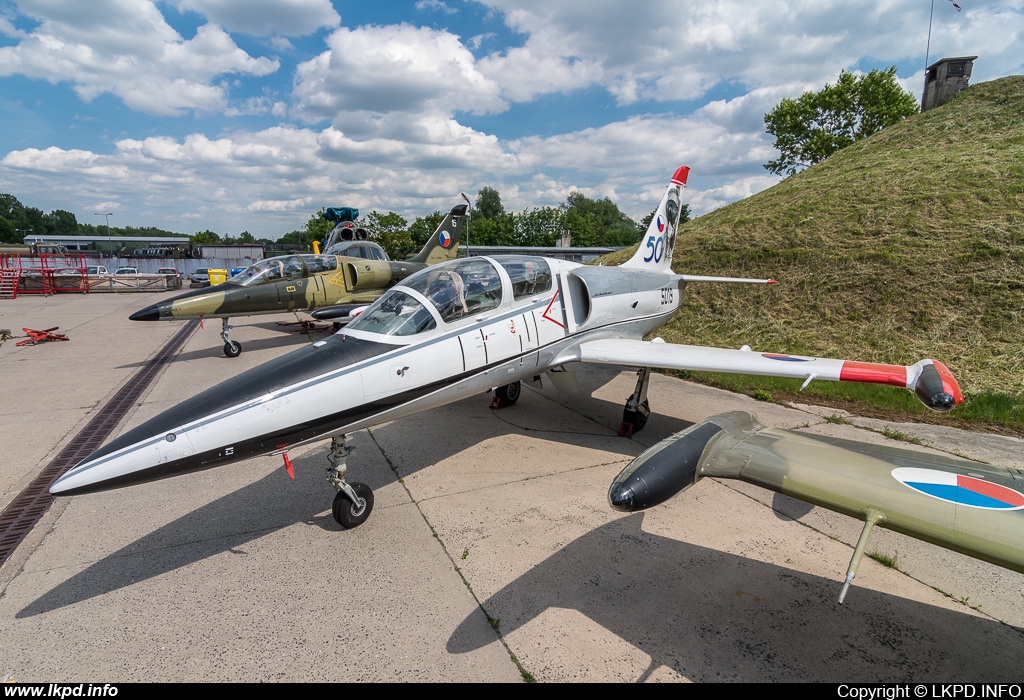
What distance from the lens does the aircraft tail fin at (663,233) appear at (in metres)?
9.71

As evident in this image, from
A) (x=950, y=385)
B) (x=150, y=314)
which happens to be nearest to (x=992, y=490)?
(x=950, y=385)

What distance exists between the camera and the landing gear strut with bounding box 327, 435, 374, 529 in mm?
4516

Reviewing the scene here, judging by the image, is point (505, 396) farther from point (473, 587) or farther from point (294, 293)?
point (294, 293)

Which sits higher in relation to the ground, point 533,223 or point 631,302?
point 533,223

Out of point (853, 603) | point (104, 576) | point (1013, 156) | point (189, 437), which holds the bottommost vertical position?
point (853, 603)

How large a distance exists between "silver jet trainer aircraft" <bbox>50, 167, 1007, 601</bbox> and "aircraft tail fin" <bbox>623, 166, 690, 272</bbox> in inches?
74.2

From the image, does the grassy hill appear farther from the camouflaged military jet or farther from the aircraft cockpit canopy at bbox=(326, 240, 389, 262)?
the aircraft cockpit canopy at bbox=(326, 240, 389, 262)

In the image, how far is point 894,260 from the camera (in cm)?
1358

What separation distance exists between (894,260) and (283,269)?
55.7 ft

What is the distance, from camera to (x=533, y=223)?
9844cm

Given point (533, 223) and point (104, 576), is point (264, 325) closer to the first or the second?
point (104, 576)

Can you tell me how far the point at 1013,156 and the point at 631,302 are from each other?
18.3m
